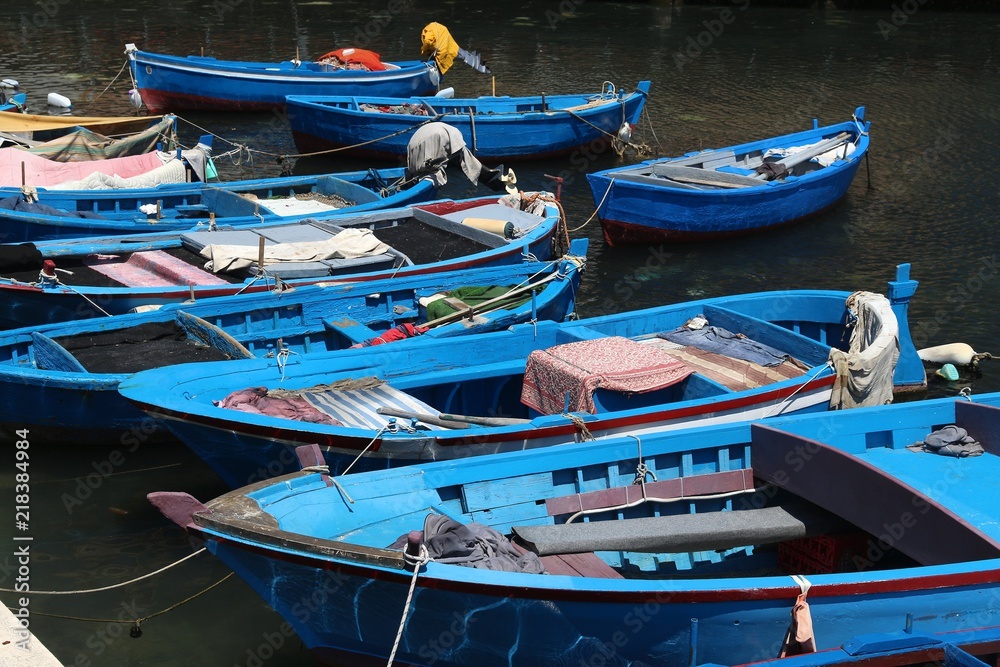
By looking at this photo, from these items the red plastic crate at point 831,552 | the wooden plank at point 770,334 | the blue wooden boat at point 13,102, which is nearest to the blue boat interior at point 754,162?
the wooden plank at point 770,334

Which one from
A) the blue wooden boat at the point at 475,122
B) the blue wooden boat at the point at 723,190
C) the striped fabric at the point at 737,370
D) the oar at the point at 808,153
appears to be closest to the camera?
the striped fabric at the point at 737,370

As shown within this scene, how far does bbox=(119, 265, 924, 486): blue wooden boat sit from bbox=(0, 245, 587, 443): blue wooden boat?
54 centimetres

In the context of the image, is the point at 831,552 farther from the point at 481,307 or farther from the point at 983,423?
the point at 481,307

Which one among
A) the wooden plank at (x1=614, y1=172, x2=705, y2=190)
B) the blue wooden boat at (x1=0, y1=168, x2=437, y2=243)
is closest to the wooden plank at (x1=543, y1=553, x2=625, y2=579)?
the blue wooden boat at (x1=0, y1=168, x2=437, y2=243)

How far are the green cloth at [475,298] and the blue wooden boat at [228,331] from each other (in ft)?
0.08

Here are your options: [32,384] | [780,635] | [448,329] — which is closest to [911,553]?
[780,635]

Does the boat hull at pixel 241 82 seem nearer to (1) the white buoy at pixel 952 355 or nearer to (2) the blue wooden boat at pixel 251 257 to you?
(2) the blue wooden boat at pixel 251 257

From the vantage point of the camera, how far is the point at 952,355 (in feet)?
44.0

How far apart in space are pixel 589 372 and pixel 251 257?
16.4 ft

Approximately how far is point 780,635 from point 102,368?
22.7ft

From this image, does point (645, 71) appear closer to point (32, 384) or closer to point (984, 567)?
point (32, 384)

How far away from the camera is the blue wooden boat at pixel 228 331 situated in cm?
1039

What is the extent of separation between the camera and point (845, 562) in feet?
26.6

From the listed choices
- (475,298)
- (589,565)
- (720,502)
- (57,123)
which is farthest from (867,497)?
(57,123)
